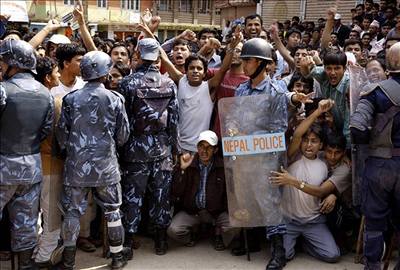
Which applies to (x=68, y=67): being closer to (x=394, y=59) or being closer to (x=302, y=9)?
(x=394, y=59)

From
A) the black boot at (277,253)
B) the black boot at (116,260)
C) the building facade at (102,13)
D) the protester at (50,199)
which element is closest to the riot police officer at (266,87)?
the black boot at (277,253)

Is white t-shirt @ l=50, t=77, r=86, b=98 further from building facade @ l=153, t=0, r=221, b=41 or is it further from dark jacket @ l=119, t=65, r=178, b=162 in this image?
building facade @ l=153, t=0, r=221, b=41

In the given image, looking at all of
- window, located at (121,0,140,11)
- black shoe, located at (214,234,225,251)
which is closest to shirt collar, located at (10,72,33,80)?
black shoe, located at (214,234,225,251)

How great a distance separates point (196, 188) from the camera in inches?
184

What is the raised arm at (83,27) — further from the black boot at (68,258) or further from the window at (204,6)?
the window at (204,6)

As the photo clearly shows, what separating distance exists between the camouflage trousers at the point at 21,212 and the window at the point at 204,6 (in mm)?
41750

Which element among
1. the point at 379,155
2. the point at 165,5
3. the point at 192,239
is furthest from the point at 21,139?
Result: the point at 165,5

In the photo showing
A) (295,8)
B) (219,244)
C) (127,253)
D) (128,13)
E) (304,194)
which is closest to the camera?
(127,253)

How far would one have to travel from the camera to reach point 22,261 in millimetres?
3818

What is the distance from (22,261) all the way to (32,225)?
1.00 feet

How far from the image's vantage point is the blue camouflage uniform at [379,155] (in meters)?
3.79

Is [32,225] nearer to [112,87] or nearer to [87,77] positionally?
[87,77]

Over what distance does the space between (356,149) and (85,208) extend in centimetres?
243

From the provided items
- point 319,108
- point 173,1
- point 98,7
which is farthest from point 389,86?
point 173,1
